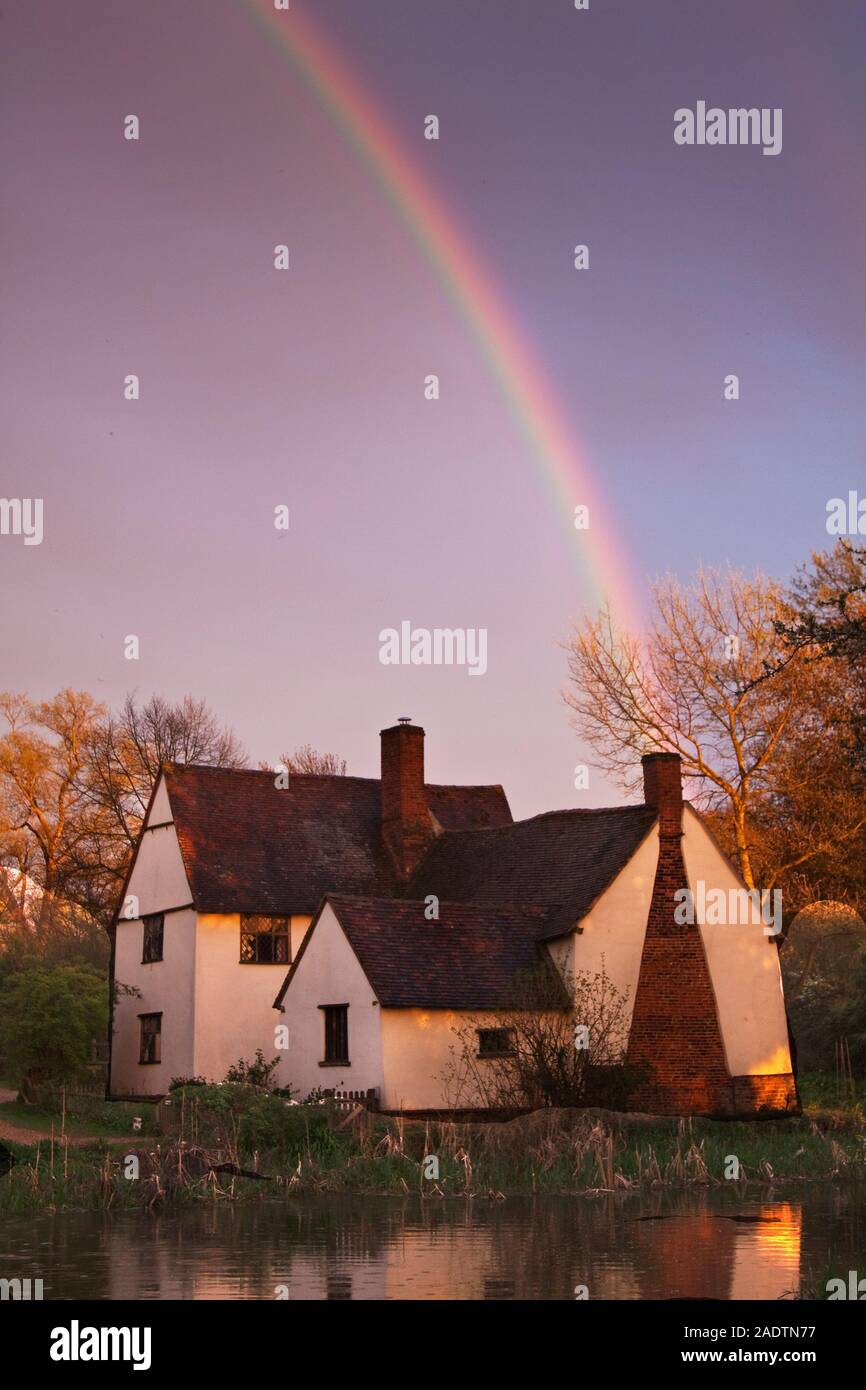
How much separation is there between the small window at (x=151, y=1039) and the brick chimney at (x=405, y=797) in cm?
761

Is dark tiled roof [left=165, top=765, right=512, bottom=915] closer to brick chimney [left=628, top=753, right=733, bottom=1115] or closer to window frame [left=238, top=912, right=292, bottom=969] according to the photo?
window frame [left=238, top=912, right=292, bottom=969]

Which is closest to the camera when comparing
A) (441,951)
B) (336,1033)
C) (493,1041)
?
(493,1041)

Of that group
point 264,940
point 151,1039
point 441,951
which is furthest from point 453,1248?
point 151,1039

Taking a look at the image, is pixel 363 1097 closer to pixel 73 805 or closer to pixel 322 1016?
pixel 322 1016

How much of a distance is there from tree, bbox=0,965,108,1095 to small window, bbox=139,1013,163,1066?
10.9ft

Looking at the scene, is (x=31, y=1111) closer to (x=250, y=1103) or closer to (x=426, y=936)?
(x=426, y=936)

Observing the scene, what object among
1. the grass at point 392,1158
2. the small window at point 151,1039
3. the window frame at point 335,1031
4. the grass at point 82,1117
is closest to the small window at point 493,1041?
the window frame at point 335,1031

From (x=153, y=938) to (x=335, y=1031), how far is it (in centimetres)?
985

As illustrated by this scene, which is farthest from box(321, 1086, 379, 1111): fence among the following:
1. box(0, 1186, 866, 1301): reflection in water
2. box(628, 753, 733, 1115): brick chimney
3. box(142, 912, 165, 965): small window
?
box(142, 912, 165, 965): small window

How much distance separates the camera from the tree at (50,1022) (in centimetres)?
3641

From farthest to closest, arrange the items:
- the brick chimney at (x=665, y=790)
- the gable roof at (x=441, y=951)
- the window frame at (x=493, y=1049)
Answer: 1. the brick chimney at (x=665, y=790)
2. the gable roof at (x=441, y=951)
3. the window frame at (x=493, y=1049)

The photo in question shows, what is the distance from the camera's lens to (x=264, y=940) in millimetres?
40156

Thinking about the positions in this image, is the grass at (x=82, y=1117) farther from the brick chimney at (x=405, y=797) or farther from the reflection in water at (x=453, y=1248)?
the reflection in water at (x=453, y=1248)

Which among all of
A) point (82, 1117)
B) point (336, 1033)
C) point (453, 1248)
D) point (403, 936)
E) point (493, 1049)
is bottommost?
point (453, 1248)
